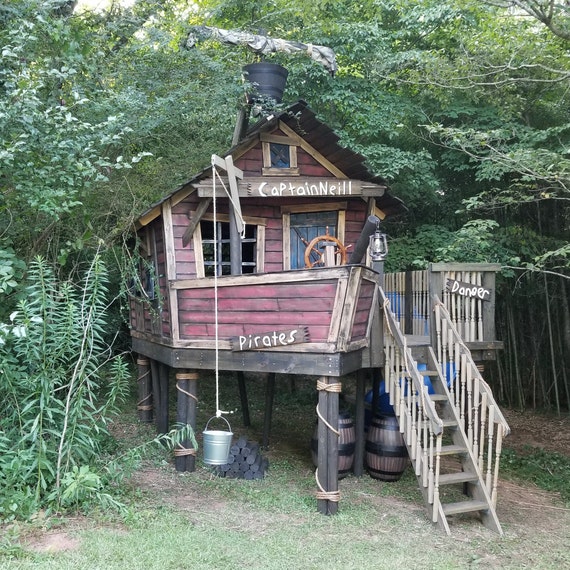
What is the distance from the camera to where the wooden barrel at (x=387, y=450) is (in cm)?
775

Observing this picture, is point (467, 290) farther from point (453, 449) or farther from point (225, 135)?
point (225, 135)

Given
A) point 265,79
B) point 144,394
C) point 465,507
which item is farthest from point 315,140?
point 144,394

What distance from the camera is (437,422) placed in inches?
232

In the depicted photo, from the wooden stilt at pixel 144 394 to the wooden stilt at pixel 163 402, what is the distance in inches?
44.4

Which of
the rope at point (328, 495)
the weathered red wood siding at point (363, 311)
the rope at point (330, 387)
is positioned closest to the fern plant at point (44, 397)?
the rope at point (330, 387)

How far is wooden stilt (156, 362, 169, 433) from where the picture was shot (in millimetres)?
9102

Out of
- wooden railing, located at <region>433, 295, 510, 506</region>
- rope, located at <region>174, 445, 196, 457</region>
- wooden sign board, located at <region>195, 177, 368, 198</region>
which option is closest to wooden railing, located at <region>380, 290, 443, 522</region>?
wooden railing, located at <region>433, 295, 510, 506</region>

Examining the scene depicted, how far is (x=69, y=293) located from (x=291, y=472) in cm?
385

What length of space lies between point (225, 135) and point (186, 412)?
15.4ft

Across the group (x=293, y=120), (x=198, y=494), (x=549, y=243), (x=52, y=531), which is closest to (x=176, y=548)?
(x=52, y=531)

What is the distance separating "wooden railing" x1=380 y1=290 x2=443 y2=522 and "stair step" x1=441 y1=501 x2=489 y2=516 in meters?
0.13

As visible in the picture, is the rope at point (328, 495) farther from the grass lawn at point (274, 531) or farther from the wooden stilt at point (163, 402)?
the wooden stilt at point (163, 402)

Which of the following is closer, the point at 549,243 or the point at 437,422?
the point at 437,422

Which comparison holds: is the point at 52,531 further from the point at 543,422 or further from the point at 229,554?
the point at 543,422
